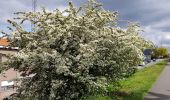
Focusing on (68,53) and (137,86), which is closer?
(68,53)

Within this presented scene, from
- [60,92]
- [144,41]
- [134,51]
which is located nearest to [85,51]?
[60,92]

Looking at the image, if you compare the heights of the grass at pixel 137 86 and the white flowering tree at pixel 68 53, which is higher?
the white flowering tree at pixel 68 53

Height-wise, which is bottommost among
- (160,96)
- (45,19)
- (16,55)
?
(160,96)

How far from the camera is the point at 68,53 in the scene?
11664 millimetres

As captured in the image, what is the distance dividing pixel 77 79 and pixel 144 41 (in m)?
6.95

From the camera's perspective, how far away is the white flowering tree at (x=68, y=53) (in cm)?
1131

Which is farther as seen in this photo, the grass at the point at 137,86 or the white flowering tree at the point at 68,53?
the grass at the point at 137,86

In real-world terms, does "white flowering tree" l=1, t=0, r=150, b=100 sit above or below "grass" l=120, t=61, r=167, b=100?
above

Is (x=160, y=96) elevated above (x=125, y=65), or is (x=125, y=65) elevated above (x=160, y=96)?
(x=125, y=65)

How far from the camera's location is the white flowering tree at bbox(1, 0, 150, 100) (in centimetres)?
1131

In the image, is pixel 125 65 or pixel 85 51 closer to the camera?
pixel 85 51

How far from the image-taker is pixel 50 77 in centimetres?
1164

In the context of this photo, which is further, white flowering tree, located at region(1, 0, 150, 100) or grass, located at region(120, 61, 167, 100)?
grass, located at region(120, 61, 167, 100)

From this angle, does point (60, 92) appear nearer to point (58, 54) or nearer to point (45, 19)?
point (58, 54)
